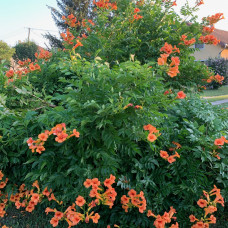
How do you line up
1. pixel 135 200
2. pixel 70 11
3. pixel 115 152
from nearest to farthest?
pixel 135 200
pixel 115 152
pixel 70 11

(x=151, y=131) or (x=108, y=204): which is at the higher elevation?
(x=151, y=131)

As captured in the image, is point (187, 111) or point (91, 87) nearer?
point (91, 87)

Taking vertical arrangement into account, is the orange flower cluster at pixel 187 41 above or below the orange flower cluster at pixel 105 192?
above

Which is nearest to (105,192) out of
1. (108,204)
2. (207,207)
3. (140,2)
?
(108,204)

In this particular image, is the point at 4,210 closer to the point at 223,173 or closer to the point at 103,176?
the point at 103,176

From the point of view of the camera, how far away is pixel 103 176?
2.10 m

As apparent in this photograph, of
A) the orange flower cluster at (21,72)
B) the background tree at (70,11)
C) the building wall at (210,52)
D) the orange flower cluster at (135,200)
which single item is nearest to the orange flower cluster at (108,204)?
the orange flower cluster at (135,200)

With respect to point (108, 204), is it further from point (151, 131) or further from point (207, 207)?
point (207, 207)

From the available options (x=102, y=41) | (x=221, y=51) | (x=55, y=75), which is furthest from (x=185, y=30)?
(x=221, y=51)

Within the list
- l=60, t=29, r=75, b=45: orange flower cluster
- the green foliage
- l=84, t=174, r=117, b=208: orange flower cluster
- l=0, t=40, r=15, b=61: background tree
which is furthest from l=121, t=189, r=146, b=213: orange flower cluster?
l=0, t=40, r=15, b=61: background tree

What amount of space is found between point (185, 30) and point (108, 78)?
2539 millimetres

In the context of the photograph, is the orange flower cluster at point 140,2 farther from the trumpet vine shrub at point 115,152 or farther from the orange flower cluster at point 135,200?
the orange flower cluster at point 135,200

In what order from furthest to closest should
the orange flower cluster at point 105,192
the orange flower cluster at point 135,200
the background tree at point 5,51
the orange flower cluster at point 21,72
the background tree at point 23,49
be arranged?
1. the background tree at point 5,51
2. the background tree at point 23,49
3. the orange flower cluster at point 21,72
4. the orange flower cluster at point 135,200
5. the orange flower cluster at point 105,192

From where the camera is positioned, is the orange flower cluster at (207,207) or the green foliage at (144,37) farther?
the green foliage at (144,37)
